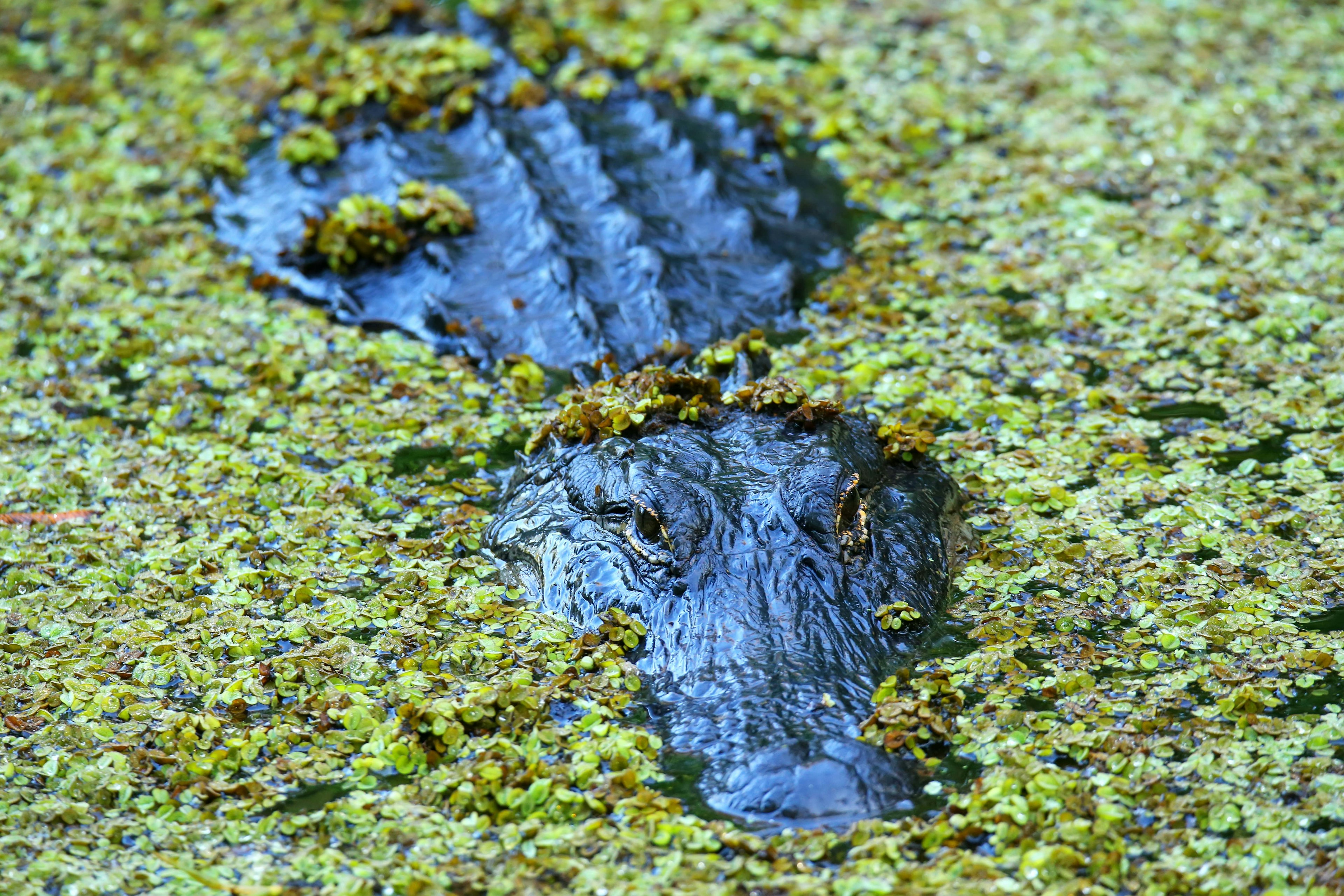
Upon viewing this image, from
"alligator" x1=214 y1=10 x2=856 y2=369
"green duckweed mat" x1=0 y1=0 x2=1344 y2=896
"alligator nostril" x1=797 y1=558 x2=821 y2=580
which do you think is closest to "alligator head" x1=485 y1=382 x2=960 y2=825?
"alligator nostril" x1=797 y1=558 x2=821 y2=580

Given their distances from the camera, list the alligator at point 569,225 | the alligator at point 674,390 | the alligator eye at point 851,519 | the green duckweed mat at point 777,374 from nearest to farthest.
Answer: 1. the green duckweed mat at point 777,374
2. the alligator at point 674,390
3. the alligator eye at point 851,519
4. the alligator at point 569,225

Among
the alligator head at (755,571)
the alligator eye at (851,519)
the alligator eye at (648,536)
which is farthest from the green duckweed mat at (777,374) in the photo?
the alligator eye at (851,519)

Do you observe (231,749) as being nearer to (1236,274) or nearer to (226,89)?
(1236,274)

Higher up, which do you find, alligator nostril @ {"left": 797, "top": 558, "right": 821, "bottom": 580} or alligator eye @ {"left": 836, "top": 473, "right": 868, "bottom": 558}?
Result: alligator eye @ {"left": 836, "top": 473, "right": 868, "bottom": 558}

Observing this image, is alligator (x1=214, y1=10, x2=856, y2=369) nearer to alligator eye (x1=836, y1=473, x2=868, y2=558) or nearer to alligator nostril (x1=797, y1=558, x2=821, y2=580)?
alligator eye (x1=836, y1=473, x2=868, y2=558)

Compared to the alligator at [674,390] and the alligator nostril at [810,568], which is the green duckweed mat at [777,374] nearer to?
the alligator at [674,390]

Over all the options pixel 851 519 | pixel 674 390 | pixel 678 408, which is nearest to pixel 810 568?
pixel 851 519

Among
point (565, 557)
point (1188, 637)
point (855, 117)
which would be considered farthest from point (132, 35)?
point (1188, 637)

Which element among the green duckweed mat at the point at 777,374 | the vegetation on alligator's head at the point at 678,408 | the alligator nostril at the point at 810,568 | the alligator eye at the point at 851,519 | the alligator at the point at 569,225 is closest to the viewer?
the green duckweed mat at the point at 777,374
